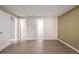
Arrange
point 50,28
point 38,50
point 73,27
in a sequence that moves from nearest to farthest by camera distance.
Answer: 1. point 38,50
2. point 73,27
3. point 50,28

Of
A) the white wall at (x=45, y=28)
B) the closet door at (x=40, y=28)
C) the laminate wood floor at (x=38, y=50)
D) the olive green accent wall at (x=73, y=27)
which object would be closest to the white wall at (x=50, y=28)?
the white wall at (x=45, y=28)

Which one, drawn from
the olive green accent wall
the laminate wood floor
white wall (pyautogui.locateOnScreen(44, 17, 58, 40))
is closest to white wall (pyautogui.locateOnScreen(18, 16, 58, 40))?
white wall (pyautogui.locateOnScreen(44, 17, 58, 40))

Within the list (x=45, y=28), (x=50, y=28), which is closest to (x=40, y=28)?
(x=45, y=28)

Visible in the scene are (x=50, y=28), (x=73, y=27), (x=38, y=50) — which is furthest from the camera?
(x=50, y=28)

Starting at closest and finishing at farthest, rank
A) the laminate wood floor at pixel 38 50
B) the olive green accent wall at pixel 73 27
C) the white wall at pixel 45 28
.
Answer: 1. the laminate wood floor at pixel 38 50
2. the olive green accent wall at pixel 73 27
3. the white wall at pixel 45 28

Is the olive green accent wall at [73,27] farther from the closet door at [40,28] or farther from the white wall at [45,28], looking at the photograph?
the closet door at [40,28]

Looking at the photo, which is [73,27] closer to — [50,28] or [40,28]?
[50,28]

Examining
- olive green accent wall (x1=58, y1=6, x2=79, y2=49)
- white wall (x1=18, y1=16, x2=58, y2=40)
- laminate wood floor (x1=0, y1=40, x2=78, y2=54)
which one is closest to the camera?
laminate wood floor (x1=0, y1=40, x2=78, y2=54)

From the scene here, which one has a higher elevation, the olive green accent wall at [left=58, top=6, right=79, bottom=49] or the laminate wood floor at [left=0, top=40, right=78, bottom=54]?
the olive green accent wall at [left=58, top=6, right=79, bottom=49]

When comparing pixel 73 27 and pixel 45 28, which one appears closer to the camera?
pixel 73 27

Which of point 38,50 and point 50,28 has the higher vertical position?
point 50,28

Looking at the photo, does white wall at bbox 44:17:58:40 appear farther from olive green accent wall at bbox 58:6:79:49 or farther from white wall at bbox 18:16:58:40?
olive green accent wall at bbox 58:6:79:49

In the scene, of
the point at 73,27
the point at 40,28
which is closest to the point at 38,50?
the point at 73,27
